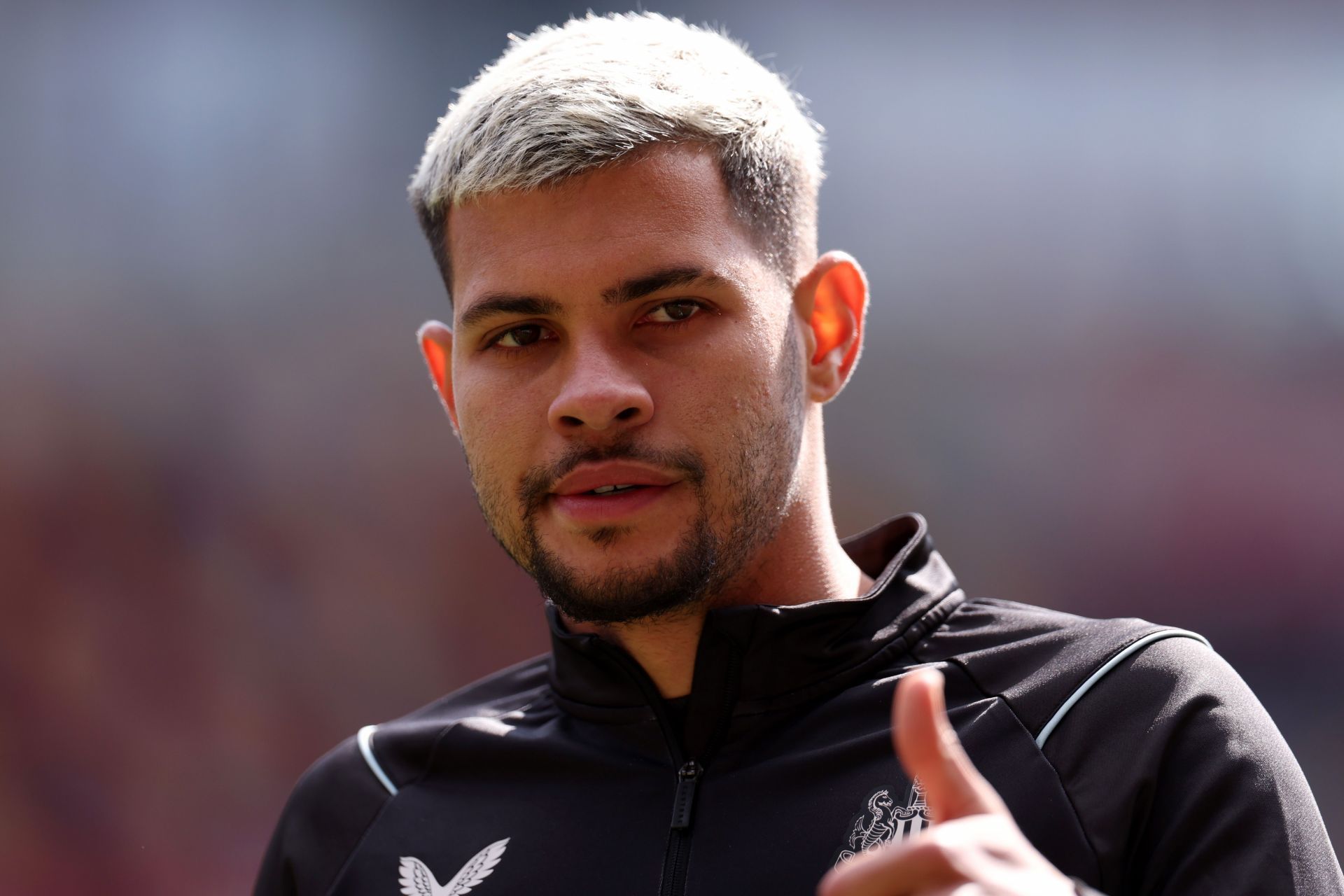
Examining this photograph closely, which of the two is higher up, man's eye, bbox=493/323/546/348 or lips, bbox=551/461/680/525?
man's eye, bbox=493/323/546/348

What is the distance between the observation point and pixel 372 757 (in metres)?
1.57

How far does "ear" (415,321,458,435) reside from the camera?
1.63 meters

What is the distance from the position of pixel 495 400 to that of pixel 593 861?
51cm

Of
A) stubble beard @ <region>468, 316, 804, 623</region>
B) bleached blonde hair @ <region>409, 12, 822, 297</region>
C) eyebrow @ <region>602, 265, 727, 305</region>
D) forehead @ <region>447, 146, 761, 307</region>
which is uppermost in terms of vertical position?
bleached blonde hair @ <region>409, 12, 822, 297</region>

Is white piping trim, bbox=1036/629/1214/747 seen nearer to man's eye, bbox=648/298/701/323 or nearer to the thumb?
the thumb

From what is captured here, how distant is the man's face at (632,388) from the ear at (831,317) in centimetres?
8

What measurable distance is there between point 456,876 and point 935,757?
0.77 m

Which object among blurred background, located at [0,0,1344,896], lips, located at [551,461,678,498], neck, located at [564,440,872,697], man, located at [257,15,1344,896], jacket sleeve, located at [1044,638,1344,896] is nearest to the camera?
jacket sleeve, located at [1044,638,1344,896]

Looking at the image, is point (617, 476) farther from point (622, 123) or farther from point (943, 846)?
point (943, 846)

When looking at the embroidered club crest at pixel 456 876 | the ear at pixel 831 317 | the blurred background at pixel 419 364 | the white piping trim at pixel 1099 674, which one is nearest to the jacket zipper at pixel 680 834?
the embroidered club crest at pixel 456 876

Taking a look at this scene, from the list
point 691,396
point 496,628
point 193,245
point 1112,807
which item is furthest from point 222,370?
point 1112,807

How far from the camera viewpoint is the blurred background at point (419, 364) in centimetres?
352

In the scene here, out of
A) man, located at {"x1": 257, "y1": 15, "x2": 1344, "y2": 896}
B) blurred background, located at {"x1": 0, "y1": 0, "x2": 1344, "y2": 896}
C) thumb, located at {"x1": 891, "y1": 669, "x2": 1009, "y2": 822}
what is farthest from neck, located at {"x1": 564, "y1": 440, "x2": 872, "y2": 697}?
blurred background, located at {"x1": 0, "y1": 0, "x2": 1344, "y2": 896}

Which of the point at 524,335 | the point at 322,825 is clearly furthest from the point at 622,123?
the point at 322,825
